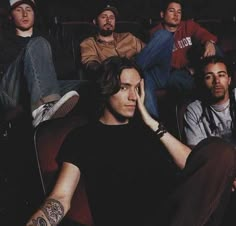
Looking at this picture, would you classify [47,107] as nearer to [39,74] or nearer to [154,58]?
[39,74]

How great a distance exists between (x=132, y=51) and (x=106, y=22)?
0.20 meters

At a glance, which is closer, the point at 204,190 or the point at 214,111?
the point at 204,190

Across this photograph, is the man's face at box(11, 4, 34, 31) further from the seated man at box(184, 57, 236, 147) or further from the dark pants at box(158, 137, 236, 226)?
the dark pants at box(158, 137, 236, 226)

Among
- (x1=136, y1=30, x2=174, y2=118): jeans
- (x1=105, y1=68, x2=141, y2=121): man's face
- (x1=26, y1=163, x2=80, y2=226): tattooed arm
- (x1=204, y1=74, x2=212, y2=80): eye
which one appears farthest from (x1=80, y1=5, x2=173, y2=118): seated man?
(x1=26, y1=163, x2=80, y2=226): tattooed arm

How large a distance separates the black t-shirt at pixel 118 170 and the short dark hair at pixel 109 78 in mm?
110

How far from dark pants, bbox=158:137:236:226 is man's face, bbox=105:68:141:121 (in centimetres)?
44

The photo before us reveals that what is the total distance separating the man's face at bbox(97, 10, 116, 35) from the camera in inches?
106

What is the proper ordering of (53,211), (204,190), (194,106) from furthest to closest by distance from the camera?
(194,106) → (53,211) → (204,190)

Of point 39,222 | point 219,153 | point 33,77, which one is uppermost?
point 33,77

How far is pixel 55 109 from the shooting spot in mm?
1779

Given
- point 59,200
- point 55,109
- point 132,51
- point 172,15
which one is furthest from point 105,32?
point 59,200

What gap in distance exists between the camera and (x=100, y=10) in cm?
276

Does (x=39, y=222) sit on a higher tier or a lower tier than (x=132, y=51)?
lower

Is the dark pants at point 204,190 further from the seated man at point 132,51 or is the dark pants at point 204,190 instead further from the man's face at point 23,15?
the man's face at point 23,15
